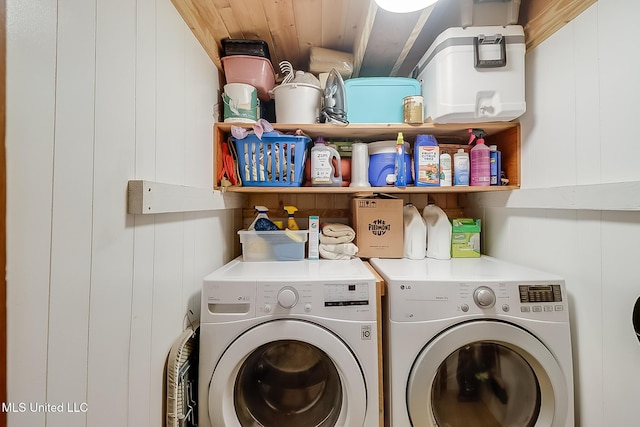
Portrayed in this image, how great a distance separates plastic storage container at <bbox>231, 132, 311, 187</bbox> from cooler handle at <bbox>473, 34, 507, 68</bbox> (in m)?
0.82

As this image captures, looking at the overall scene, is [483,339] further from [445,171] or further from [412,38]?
[412,38]

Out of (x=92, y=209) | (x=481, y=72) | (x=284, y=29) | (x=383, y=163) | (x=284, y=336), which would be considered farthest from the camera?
(x=383, y=163)

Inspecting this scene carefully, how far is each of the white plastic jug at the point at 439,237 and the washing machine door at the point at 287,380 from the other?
0.77 meters

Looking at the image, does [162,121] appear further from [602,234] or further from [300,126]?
[602,234]

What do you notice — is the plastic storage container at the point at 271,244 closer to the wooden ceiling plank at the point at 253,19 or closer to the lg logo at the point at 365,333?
the lg logo at the point at 365,333

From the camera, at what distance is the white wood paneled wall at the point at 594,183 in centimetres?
86

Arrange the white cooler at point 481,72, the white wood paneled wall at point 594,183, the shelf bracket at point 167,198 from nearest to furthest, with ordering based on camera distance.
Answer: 1. the shelf bracket at point 167,198
2. the white wood paneled wall at point 594,183
3. the white cooler at point 481,72

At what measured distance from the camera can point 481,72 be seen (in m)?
→ 1.22

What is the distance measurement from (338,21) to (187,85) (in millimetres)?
733

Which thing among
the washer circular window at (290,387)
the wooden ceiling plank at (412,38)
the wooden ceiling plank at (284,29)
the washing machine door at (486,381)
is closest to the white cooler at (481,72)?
the wooden ceiling plank at (412,38)

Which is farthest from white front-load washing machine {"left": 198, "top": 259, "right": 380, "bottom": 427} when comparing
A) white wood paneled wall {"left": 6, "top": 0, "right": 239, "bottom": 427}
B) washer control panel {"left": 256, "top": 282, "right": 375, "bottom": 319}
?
white wood paneled wall {"left": 6, "top": 0, "right": 239, "bottom": 427}

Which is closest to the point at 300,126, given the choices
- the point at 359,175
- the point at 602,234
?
the point at 359,175

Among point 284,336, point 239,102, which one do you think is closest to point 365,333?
point 284,336

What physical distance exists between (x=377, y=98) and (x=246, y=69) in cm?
65
